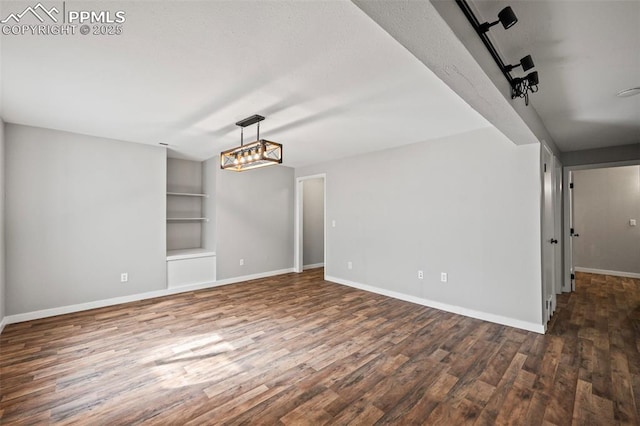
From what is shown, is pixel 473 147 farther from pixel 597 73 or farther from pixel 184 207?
pixel 184 207

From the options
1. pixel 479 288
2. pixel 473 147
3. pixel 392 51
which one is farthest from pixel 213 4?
pixel 479 288

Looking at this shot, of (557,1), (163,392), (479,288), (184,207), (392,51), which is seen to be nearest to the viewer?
(557,1)

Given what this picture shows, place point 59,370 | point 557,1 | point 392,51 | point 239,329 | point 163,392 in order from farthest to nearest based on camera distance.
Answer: point 239,329 < point 59,370 < point 163,392 < point 392,51 < point 557,1

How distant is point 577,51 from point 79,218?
561cm

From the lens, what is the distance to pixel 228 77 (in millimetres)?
2188

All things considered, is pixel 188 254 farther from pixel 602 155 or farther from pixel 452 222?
pixel 602 155

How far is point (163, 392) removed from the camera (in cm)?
206

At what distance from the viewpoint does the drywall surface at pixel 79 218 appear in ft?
11.2

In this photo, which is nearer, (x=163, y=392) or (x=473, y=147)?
(x=163, y=392)

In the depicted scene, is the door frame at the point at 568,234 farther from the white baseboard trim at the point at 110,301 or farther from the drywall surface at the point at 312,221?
the white baseboard trim at the point at 110,301

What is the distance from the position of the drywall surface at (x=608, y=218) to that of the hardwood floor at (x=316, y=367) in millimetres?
2554

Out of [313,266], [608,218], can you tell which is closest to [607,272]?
[608,218]

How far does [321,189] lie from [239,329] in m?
4.64

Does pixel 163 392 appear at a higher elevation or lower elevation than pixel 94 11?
lower
